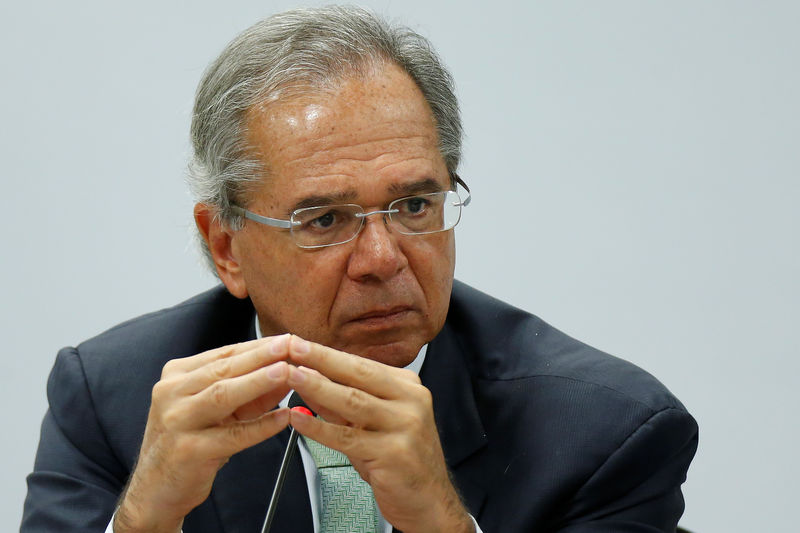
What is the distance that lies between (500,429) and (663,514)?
36 cm

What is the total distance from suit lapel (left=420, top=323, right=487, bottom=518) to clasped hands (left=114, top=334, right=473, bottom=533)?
344mm

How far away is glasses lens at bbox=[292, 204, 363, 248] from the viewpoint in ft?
6.81

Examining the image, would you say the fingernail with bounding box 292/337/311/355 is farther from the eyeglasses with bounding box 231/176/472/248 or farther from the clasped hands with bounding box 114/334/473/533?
the eyeglasses with bounding box 231/176/472/248

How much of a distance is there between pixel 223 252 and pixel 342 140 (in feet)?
1.58

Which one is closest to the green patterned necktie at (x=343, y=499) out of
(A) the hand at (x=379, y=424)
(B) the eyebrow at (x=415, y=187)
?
(A) the hand at (x=379, y=424)

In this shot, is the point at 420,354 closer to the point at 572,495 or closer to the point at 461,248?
the point at 572,495

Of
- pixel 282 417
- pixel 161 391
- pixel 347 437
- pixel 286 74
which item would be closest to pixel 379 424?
pixel 347 437

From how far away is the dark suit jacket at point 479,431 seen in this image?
206cm

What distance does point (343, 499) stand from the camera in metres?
2.15

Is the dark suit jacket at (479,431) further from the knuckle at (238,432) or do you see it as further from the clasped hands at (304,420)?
the knuckle at (238,432)

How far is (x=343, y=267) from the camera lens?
6.82 feet

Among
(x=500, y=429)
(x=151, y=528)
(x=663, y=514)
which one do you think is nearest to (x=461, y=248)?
(x=500, y=429)

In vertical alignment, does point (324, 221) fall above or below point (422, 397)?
above

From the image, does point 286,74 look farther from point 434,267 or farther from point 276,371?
point 276,371
